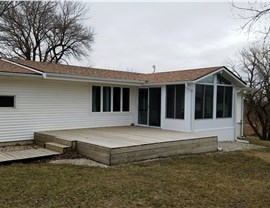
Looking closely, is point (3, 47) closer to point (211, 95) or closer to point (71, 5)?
point (71, 5)

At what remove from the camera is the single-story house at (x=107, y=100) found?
922cm

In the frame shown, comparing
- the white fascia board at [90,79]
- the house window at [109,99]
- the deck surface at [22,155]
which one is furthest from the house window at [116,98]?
the deck surface at [22,155]

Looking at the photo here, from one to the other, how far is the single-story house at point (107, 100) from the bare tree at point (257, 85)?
8.97 m

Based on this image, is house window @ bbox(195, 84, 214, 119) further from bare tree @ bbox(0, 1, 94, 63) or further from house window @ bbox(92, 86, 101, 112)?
bare tree @ bbox(0, 1, 94, 63)

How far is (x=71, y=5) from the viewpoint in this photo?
22984 mm

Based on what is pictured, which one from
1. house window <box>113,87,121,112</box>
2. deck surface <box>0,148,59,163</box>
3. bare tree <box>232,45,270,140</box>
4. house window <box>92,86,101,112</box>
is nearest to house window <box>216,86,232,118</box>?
house window <box>113,87,121,112</box>

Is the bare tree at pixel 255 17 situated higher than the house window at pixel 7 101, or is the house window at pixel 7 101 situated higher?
the bare tree at pixel 255 17

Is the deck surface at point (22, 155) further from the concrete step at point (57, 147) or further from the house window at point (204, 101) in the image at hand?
the house window at point (204, 101)

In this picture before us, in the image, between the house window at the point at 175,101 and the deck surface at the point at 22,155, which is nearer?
the deck surface at the point at 22,155

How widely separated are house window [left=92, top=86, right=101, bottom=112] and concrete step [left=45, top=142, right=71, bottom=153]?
326 centimetres

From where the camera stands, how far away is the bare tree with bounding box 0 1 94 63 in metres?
19.7

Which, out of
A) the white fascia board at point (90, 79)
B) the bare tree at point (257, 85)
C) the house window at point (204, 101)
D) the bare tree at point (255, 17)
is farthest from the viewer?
the bare tree at point (257, 85)

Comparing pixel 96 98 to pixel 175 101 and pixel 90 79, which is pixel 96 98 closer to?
pixel 90 79

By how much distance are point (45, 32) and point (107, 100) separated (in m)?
12.4
